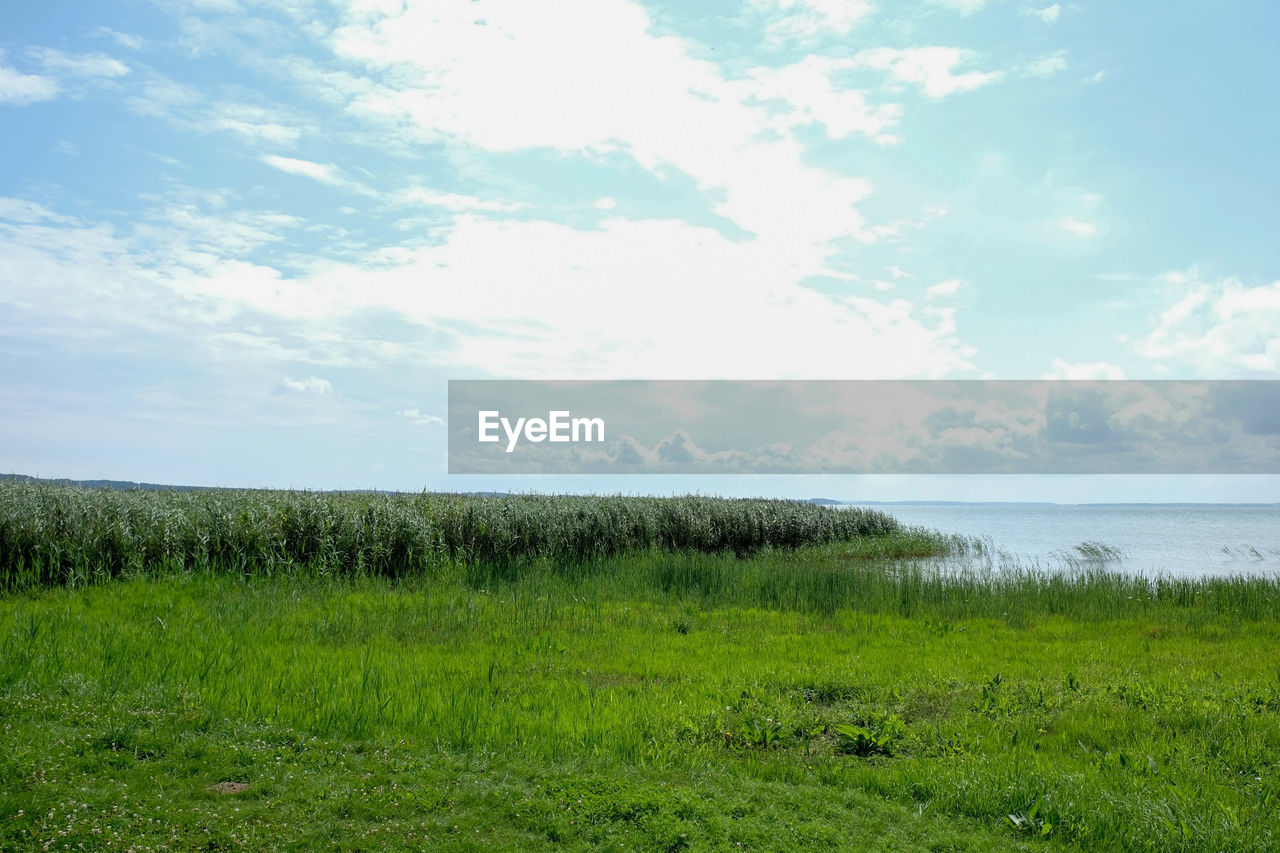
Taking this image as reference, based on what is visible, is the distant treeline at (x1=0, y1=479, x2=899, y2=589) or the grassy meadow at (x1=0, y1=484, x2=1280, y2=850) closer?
the grassy meadow at (x1=0, y1=484, x2=1280, y2=850)

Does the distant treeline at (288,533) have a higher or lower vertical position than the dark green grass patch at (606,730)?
higher

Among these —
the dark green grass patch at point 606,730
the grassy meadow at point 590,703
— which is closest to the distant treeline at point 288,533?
the grassy meadow at point 590,703

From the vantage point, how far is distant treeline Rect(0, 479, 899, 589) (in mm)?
15305

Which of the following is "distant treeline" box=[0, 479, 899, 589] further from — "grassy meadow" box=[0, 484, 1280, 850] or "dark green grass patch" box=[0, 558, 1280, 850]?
"dark green grass patch" box=[0, 558, 1280, 850]

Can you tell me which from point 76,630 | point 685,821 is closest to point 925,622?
point 685,821

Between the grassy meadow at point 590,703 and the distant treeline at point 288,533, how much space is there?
93 millimetres

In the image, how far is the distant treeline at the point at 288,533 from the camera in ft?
50.2

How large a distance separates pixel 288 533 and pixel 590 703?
12.7m

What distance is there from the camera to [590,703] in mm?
7918

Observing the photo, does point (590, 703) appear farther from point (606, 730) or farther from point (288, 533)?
point (288, 533)

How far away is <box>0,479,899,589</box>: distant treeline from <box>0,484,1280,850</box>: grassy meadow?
9 cm

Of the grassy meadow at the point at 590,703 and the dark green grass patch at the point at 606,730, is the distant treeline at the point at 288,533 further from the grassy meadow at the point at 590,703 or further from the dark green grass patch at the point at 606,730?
the dark green grass patch at the point at 606,730

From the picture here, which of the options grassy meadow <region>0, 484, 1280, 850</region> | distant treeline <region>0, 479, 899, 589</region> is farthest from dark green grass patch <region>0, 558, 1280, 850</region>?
distant treeline <region>0, 479, 899, 589</region>

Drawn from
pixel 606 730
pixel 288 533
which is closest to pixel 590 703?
pixel 606 730
